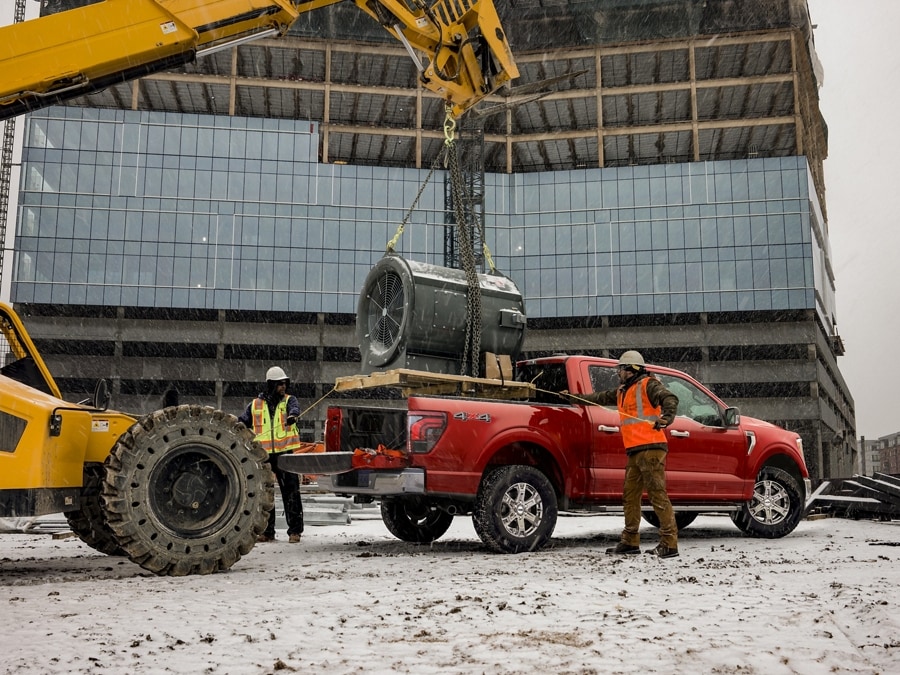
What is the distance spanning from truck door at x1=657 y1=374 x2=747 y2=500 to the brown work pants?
114 cm

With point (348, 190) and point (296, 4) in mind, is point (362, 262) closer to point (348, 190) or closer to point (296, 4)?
point (348, 190)

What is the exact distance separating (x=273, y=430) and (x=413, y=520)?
6.42ft

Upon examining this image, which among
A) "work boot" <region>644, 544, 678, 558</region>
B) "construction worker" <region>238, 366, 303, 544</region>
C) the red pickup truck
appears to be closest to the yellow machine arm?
"construction worker" <region>238, 366, 303, 544</region>

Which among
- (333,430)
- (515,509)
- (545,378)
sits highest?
(545,378)

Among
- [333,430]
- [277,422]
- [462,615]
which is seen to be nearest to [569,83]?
[277,422]

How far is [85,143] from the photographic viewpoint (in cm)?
5400

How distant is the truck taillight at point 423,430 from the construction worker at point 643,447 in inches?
73.2

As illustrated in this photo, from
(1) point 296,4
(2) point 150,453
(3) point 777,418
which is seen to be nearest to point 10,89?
(1) point 296,4

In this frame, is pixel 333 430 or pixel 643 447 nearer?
pixel 643 447

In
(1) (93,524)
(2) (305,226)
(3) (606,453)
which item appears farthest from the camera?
(2) (305,226)

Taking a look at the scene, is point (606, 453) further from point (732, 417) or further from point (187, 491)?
point (187, 491)

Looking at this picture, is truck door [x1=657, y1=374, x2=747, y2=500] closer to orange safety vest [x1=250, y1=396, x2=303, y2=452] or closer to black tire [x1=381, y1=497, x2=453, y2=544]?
black tire [x1=381, y1=497, x2=453, y2=544]

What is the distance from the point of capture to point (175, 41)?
884 centimetres

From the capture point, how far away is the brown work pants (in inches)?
323
